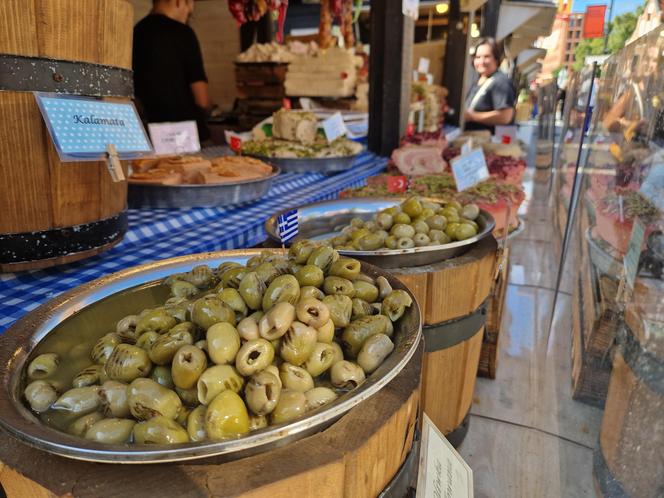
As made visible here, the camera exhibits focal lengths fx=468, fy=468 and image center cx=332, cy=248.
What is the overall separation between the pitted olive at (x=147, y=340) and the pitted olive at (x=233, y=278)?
216 mm

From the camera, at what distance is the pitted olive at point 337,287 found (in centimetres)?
111

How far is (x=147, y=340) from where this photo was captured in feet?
3.06

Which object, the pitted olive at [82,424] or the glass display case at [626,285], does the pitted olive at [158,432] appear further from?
the glass display case at [626,285]

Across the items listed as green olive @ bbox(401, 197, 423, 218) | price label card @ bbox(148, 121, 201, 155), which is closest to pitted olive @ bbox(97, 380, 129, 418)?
green olive @ bbox(401, 197, 423, 218)

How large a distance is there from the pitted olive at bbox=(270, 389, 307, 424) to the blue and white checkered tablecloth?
0.94 meters

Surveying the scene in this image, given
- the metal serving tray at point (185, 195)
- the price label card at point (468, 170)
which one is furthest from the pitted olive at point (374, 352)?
the price label card at point (468, 170)

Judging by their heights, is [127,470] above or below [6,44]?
below

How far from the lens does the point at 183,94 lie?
453cm

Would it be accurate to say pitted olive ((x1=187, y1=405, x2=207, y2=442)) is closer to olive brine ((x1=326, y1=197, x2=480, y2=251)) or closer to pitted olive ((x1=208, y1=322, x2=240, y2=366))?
pitted olive ((x1=208, y1=322, x2=240, y2=366))

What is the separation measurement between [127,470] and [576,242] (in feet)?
13.7

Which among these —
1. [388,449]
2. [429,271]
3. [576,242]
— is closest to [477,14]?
[576,242]

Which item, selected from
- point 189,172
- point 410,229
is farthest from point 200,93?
point 410,229

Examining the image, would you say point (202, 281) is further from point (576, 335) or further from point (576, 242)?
point (576, 242)

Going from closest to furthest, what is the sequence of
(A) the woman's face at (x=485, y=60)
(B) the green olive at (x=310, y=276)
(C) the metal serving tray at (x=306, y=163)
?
(B) the green olive at (x=310, y=276) < (C) the metal serving tray at (x=306, y=163) < (A) the woman's face at (x=485, y=60)
